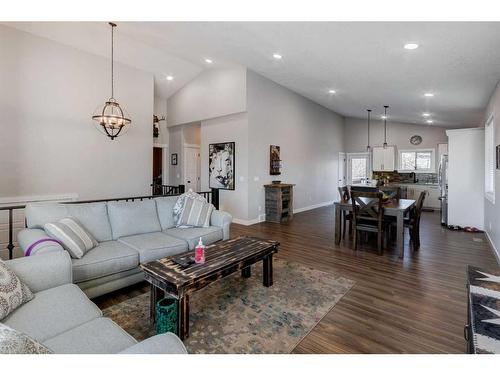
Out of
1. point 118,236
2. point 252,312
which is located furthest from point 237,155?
point 252,312

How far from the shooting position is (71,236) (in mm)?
2430

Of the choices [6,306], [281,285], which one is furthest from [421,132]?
[6,306]

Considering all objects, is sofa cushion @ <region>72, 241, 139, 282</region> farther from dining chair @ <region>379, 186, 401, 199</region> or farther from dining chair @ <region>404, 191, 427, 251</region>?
dining chair @ <region>379, 186, 401, 199</region>

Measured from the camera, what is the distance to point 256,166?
20.5 ft

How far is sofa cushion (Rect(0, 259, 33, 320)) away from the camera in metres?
1.41

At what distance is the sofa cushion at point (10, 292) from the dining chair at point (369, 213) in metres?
3.93

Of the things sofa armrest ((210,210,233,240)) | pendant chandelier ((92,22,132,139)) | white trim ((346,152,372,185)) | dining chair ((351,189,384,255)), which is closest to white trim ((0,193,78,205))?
pendant chandelier ((92,22,132,139))

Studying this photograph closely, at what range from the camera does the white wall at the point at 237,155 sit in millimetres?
6078

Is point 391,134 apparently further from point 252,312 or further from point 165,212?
point 252,312

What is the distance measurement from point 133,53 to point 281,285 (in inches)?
223

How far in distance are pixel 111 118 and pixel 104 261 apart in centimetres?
344

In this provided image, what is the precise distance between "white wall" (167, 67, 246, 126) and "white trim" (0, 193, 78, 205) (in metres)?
3.55

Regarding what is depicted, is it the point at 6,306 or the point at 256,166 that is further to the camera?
the point at 256,166
